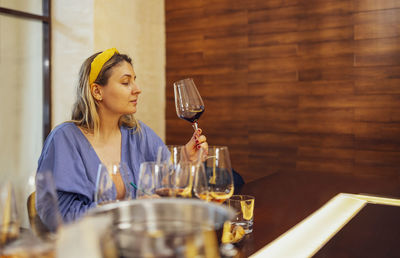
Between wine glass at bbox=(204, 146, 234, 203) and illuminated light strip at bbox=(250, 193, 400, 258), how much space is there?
17cm

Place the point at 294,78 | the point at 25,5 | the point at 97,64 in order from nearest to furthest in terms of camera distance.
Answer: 1. the point at 97,64
2. the point at 25,5
3. the point at 294,78

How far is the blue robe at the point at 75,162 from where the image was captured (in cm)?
147

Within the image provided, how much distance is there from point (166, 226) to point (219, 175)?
45cm

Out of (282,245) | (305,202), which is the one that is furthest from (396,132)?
(282,245)

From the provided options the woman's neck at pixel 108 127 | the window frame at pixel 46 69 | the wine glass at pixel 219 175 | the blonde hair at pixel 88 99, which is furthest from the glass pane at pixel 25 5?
the wine glass at pixel 219 175

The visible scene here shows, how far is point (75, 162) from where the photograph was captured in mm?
1626

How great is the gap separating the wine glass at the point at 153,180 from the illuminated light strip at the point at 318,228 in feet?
0.88

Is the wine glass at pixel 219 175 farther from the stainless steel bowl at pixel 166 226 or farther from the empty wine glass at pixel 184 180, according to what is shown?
the stainless steel bowl at pixel 166 226

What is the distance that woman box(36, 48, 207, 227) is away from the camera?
1.67 m

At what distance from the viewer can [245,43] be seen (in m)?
4.05

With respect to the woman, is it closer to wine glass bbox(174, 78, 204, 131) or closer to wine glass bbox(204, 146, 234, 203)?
wine glass bbox(174, 78, 204, 131)

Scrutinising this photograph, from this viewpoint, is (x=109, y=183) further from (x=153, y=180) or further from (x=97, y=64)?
(x=97, y=64)

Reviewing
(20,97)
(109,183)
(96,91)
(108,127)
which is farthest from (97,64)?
(20,97)

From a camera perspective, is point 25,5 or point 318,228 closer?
point 318,228
